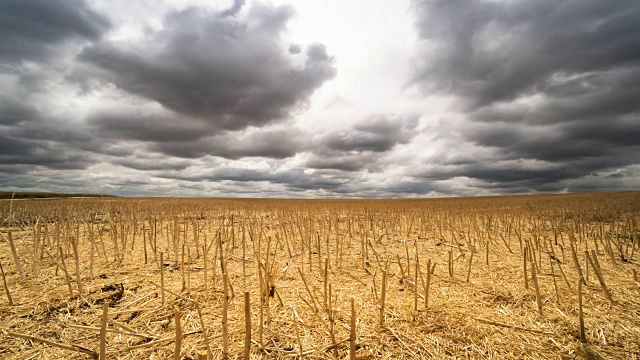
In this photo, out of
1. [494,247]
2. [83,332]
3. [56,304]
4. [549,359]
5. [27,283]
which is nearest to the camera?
[549,359]

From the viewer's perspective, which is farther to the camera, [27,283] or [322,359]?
[27,283]

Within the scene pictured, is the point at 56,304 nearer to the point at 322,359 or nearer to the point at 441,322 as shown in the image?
the point at 322,359

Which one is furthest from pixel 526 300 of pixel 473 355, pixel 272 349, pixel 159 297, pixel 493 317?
pixel 159 297

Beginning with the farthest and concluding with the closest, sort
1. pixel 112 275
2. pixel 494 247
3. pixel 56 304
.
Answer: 1. pixel 494 247
2. pixel 112 275
3. pixel 56 304

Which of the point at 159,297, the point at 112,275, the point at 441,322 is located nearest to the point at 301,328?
the point at 441,322

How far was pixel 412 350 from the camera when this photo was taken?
2697 mm

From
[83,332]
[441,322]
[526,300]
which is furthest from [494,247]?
[83,332]

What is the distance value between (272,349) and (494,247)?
297 inches

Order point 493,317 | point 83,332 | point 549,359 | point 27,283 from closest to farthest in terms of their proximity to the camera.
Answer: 1. point 549,359
2. point 83,332
3. point 493,317
4. point 27,283

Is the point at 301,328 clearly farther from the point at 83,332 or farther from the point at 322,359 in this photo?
the point at 83,332

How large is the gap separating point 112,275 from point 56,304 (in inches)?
55.8

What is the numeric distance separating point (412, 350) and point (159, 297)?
360 cm

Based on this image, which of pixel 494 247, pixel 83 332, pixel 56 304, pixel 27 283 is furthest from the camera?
pixel 494 247

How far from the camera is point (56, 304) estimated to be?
3656 millimetres
